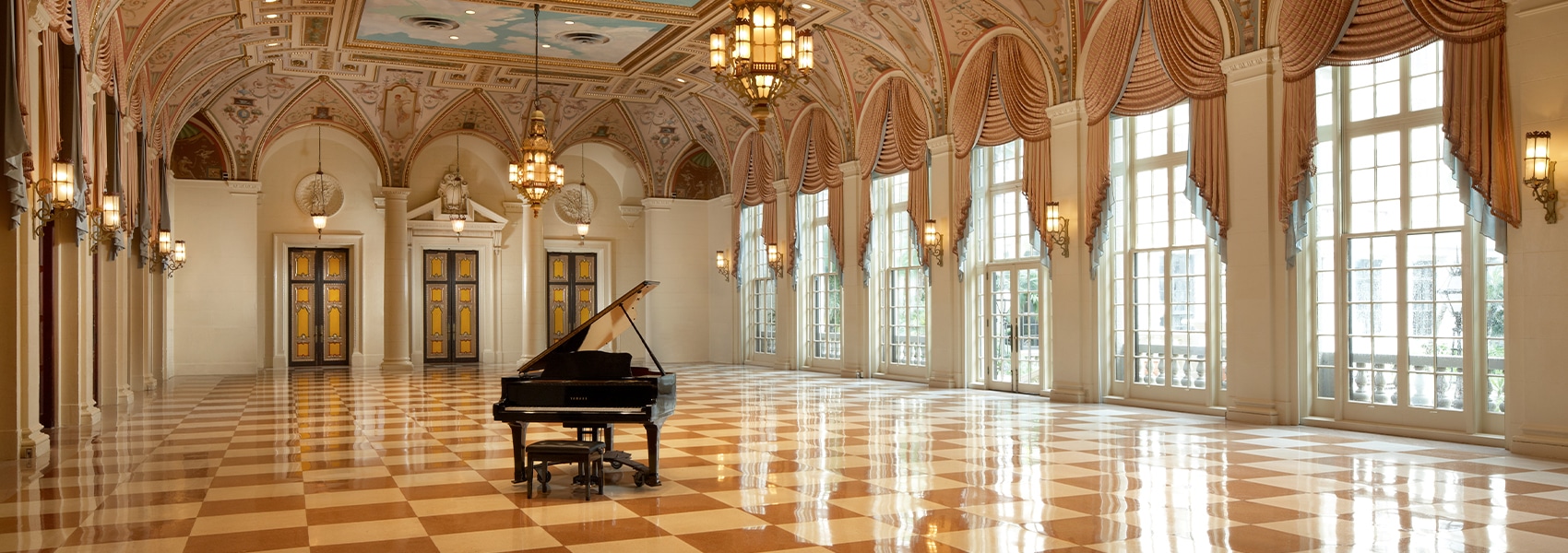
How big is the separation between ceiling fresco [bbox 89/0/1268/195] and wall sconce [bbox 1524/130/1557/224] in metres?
3.03

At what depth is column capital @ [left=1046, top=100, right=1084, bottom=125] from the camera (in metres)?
13.9

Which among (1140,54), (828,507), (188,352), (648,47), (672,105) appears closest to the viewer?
(828,507)

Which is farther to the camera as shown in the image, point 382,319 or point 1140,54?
point 382,319

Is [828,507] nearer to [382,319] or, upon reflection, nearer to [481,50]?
[481,50]

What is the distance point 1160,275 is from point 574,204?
1523 centimetres

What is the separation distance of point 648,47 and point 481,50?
9.41 feet

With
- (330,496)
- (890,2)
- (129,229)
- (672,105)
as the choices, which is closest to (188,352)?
(129,229)

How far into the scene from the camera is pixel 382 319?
23.5m

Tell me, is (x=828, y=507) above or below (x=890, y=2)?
below

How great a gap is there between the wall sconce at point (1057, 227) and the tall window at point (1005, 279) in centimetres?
59

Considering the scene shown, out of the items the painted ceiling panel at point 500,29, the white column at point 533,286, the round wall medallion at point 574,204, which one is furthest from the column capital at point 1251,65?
the round wall medallion at point 574,204

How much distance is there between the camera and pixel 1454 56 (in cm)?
946

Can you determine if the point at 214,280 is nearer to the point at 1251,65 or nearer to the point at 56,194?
the point at 56,194

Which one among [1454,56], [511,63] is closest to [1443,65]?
[1454,56]
